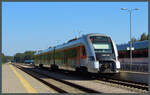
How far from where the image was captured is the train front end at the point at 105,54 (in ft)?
61.0

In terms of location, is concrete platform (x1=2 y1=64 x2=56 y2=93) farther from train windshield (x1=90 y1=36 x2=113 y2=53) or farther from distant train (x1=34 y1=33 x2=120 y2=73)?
train windshield (x1=90 y1=36 x2=113 y2=53)

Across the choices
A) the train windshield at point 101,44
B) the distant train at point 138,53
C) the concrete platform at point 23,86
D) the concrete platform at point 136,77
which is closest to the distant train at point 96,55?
the train windshield at point 101,44

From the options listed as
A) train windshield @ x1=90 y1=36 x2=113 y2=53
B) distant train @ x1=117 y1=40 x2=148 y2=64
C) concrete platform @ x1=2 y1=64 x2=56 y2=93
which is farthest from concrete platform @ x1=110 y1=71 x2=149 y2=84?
distant train @ x1=117 y1=40 x2=148 y2=64

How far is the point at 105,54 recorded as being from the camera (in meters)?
19.0

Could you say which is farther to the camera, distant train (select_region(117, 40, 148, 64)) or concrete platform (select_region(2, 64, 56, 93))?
distant train (select_region(117, 40, 148, 64))

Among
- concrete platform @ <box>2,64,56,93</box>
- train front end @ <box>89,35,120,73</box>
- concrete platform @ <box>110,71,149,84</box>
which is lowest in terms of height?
concrete platform @ <box>2,64,56,93</box>

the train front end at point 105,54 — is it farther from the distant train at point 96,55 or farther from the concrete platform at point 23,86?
the concrete platform at point 23,86

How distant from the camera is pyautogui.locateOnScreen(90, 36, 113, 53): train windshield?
19.3 metres

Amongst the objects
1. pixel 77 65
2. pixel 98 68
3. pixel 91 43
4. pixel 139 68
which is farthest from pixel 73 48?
pixel 139 68

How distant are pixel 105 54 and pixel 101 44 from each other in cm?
91

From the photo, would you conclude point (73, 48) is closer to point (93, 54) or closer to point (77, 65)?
point (77, 65)

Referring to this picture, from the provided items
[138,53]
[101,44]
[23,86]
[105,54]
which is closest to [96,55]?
[105,54]

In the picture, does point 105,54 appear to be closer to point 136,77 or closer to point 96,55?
point 96,55

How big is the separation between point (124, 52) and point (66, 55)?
17953 millimetres
